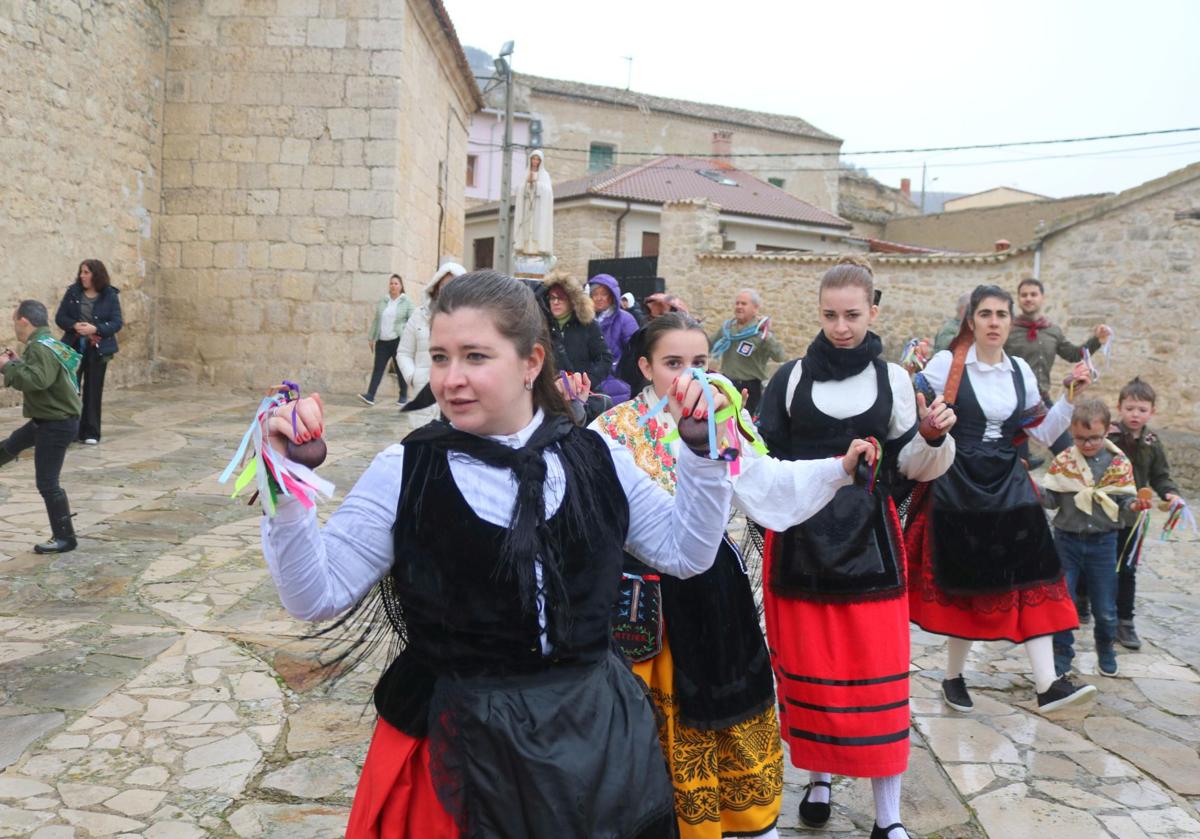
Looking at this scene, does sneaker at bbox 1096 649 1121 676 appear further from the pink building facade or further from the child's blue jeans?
the pink building facade

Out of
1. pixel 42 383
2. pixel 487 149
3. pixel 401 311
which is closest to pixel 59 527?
pixel 42 383

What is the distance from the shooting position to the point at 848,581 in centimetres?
306

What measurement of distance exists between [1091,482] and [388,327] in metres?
9.43

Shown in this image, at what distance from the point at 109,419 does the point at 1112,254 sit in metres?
→ 13.0

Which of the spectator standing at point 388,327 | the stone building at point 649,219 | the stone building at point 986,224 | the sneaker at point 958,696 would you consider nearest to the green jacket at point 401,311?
the spectator standing at point 388,327

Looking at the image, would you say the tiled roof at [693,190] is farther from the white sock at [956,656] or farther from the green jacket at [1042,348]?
the white sock at [956,656]

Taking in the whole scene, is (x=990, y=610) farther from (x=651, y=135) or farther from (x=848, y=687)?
(x=651, y=135)

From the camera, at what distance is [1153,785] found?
3.66m

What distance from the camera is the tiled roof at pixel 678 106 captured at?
39594mm

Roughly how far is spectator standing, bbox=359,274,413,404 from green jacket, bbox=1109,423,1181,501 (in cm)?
887

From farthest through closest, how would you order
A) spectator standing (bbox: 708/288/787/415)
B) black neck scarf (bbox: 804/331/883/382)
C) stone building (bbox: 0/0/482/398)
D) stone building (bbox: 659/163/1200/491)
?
1. stone building (bbox: 0/0/482/398)
2. stone building (bbox: 659/163/1200/491)
3. spectator standing (bbox: 708/288/787/415)
4. black neck scarf (bbox: 804/331/883/382)

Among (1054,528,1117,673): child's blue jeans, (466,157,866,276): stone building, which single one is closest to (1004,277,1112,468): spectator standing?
(1054,528,1117,673): child's blue jeans

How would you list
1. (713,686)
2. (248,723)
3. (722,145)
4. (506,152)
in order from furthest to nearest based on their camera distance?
1. (722,145)
2. (506,152)
3. (248,723)
4. (713,686)

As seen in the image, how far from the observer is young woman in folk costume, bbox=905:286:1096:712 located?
4109 millimetres
